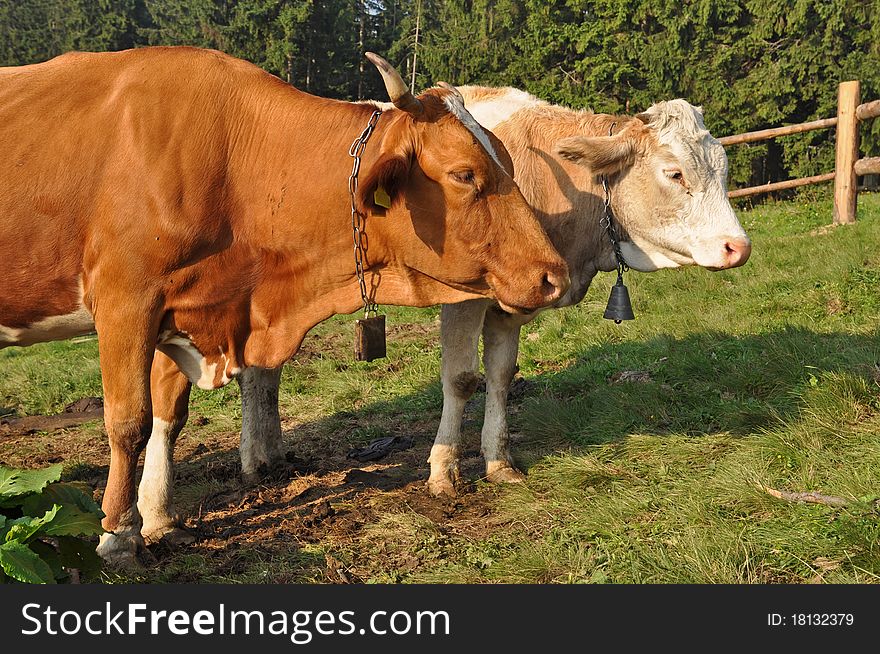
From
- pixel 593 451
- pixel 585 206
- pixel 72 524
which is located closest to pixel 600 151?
pixel 585 206

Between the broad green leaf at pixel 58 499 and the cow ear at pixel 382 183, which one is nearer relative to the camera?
the broad green leaf at pixel 58 499

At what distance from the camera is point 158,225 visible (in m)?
3.86

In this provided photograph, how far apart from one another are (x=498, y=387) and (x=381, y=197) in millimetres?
2063

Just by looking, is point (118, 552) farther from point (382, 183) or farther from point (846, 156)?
point (846, 156)

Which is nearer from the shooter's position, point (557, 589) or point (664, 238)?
point (557, 589)

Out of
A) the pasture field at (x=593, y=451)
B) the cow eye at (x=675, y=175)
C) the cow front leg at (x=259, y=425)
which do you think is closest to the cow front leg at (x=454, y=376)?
the pasture field at (x=593, y=451)

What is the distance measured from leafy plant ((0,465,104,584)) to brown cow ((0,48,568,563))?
43cm

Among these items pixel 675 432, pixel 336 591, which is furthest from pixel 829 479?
pixel 336 591

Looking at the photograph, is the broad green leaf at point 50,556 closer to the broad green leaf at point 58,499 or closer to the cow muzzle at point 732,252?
the broad green leaf at point 58,499

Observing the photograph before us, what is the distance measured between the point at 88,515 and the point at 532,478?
9.00 feet

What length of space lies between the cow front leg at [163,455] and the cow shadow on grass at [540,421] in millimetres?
207

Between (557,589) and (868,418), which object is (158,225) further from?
(868,418)

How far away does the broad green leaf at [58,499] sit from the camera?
363 cm

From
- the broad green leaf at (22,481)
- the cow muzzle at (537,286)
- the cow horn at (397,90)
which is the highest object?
the cow horn at (397,90)
